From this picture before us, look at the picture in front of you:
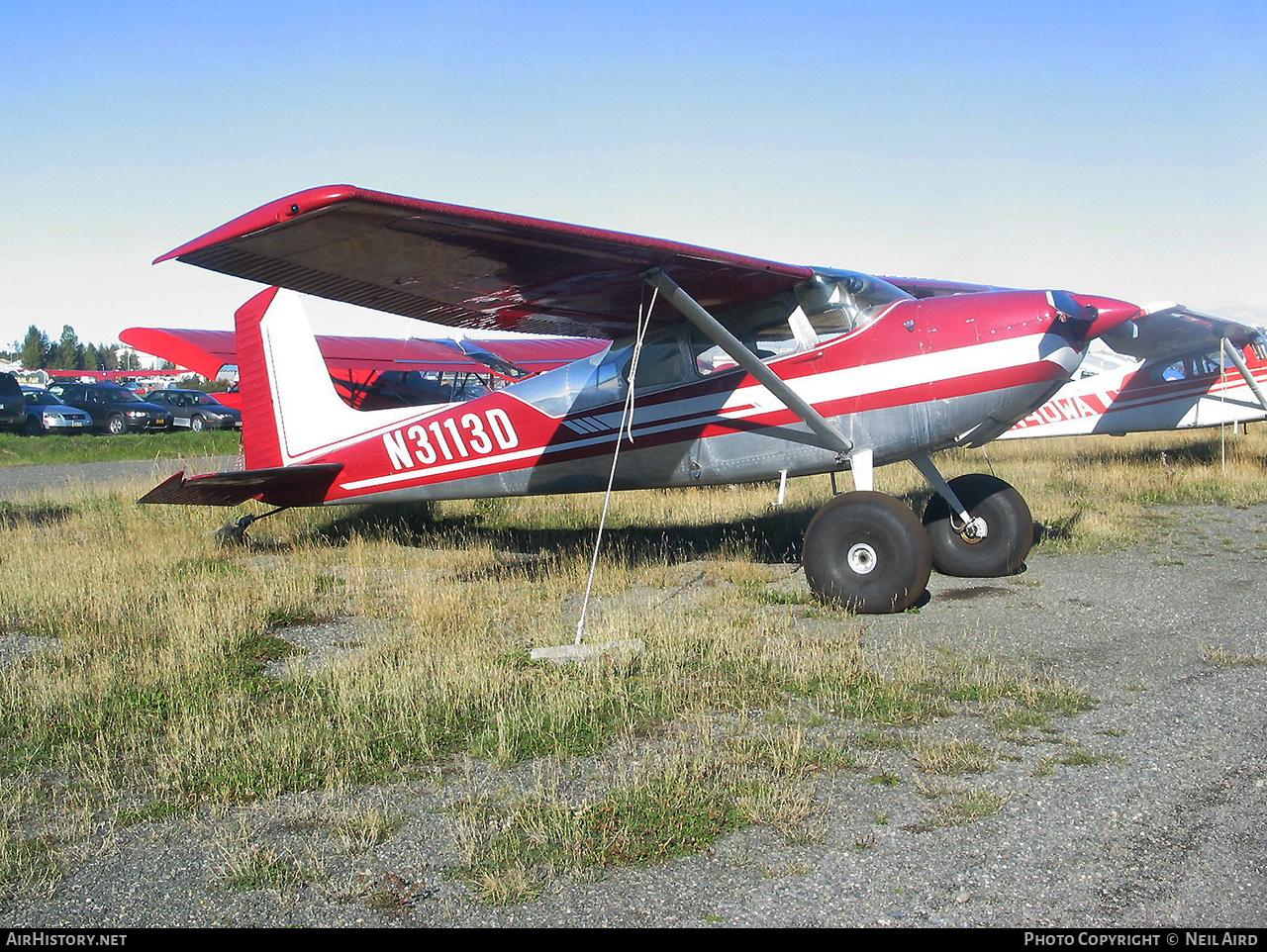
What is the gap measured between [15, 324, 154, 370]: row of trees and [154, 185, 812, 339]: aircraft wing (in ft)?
430

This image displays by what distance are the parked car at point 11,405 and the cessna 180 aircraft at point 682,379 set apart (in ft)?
82.2

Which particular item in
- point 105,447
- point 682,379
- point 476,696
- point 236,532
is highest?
point 105,447

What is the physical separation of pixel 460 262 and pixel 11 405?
29079 millimetres

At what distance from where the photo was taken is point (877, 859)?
3463mm

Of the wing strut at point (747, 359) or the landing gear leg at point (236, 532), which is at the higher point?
the wing strut at point (747, 359)

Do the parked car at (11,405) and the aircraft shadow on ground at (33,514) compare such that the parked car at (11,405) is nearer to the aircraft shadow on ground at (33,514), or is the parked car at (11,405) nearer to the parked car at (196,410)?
the parked car at (196,410)

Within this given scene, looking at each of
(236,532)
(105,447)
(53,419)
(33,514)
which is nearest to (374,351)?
(105,447)

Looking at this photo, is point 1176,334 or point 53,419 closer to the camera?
point 1176,334

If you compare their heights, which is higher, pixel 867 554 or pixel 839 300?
pixel 839 300

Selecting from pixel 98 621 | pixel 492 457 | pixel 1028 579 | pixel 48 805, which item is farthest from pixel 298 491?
pixel 1028 579

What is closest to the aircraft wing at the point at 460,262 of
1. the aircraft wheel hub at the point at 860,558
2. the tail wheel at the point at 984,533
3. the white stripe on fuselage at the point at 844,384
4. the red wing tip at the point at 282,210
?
the red wing tip at the point at 282,210

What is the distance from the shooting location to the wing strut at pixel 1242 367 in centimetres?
1647

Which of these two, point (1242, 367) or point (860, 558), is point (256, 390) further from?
point (1242, 367)

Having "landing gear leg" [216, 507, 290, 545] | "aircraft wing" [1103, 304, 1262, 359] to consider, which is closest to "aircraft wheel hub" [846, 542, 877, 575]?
"landing gear leg" [216, 507, 290, 545]
